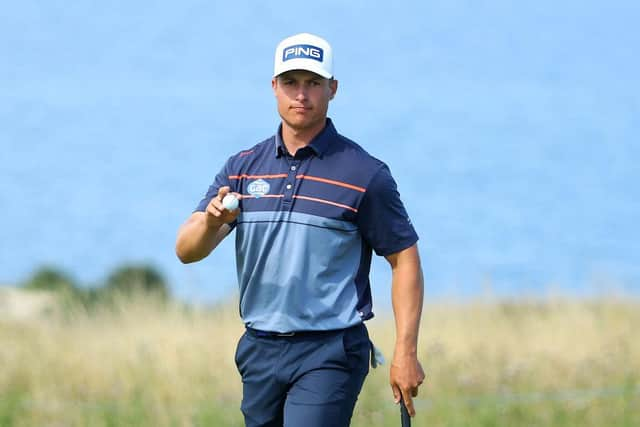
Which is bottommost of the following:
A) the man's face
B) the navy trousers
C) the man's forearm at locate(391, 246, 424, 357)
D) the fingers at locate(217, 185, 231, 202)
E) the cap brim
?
the navy trousers

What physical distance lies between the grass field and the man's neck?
8.32 feet

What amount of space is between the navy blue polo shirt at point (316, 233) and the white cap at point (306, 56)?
0.91 ft

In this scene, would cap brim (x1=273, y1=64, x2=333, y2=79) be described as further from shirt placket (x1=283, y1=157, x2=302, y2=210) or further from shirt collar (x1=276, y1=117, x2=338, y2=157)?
shirt placket (x1=283, y1=157, x2=302, y2=210)

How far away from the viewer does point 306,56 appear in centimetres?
465

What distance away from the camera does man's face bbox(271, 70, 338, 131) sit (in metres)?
4.69

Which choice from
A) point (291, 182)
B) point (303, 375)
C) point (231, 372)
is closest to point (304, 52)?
point (291, 182)

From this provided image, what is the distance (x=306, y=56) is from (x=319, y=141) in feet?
1.07

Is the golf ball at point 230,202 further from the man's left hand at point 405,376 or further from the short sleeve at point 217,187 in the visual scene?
the man's left hand at point 405,376

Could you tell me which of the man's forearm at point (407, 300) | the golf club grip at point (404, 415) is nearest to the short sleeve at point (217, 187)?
the man's forearm at point (407, 300)

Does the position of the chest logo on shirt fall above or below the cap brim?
below

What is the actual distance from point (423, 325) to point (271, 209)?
6.09m

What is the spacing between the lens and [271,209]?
4648 mm

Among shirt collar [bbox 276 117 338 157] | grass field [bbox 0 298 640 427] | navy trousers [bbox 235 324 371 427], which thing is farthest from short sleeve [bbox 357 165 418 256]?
grass field [bbox 0 298 640 427]

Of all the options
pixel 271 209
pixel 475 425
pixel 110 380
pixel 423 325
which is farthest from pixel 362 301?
pixel 423 325
